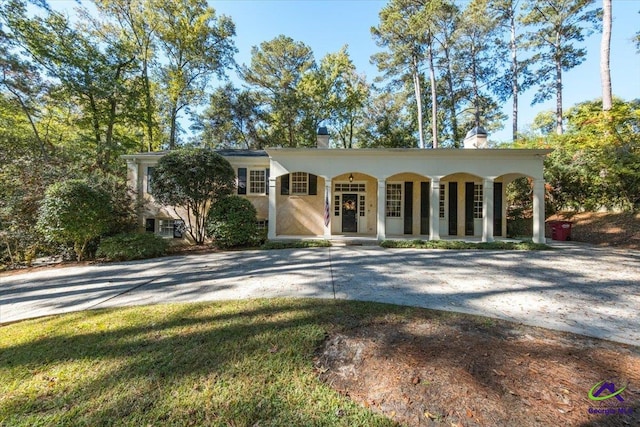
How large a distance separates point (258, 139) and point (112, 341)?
69.7 ft

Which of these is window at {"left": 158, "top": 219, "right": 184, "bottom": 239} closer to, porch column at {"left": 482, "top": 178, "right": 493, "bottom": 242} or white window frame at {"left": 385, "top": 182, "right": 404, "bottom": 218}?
white window frame at {"left": 385, "top": 182, "right": 404, "bottom": 218}

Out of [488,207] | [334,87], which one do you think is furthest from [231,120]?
[488,207]

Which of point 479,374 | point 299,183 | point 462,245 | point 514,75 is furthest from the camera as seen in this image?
point 514,75

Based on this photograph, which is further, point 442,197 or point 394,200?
point 394,200

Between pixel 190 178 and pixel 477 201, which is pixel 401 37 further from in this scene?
pixel 190 178

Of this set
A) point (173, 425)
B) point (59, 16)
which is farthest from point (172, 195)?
point (59, 16)

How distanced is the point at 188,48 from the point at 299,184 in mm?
15139

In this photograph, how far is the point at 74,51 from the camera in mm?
12953

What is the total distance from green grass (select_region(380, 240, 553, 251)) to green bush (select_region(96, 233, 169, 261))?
7965 mm

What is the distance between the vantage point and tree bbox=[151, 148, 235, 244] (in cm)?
955

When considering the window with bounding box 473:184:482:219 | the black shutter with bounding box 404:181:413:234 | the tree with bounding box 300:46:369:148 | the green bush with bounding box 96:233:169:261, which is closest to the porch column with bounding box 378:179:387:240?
the black shutter with bounding box 404:181:413:234

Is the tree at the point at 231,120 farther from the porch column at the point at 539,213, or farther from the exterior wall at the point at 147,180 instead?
the porch column at the point at 539,213

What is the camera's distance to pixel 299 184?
12242 mm

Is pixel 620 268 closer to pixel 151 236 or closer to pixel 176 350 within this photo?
pixel 176 350
